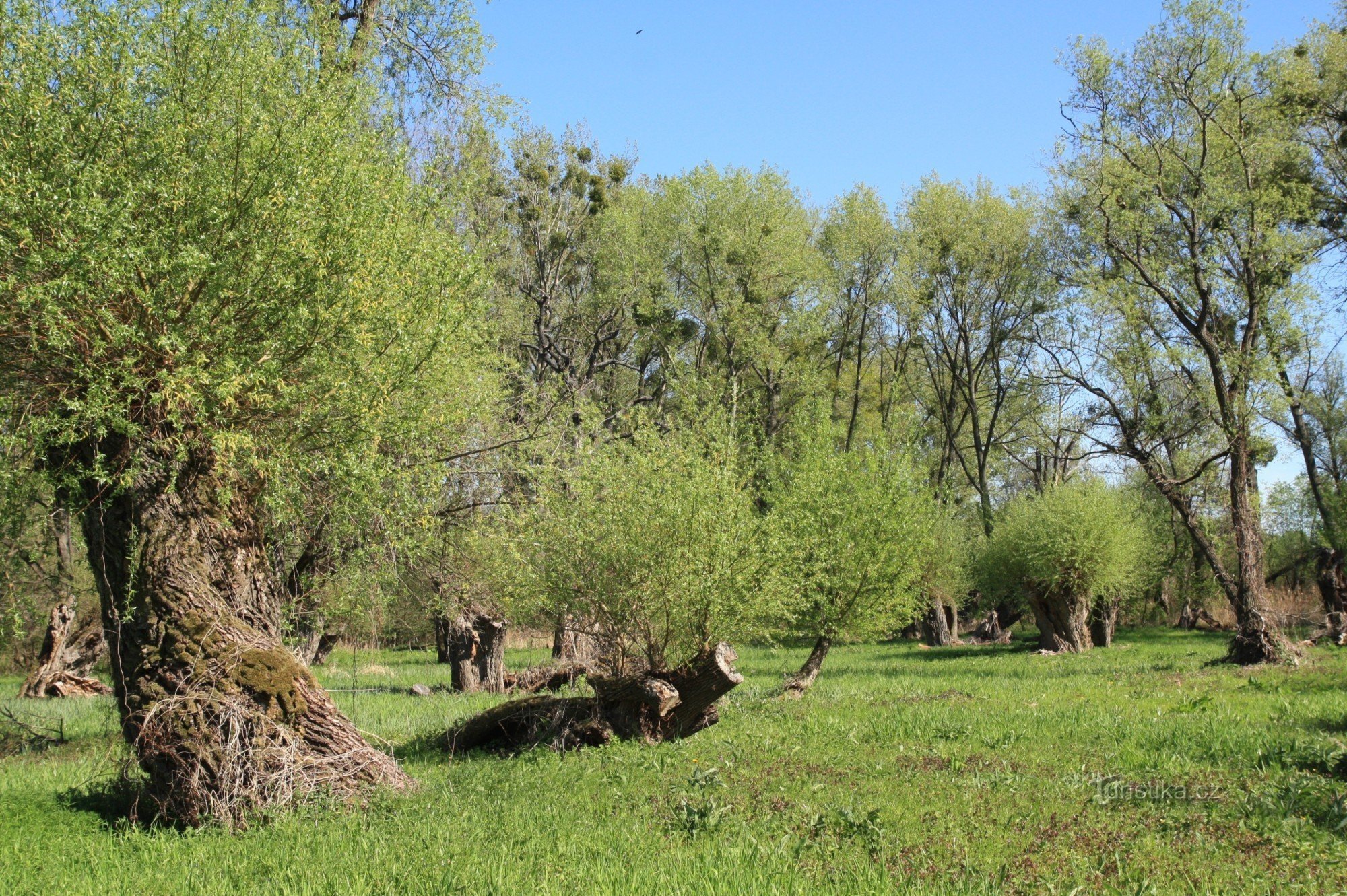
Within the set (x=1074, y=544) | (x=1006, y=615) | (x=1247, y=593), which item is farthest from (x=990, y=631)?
(x=1247, y=593)

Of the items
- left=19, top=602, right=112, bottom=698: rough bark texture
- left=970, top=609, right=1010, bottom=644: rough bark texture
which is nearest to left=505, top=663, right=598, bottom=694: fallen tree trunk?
left=19, top=602, right=112, bottom=698: rough bark texture

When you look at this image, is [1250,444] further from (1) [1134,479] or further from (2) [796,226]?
(1) [1134,479]

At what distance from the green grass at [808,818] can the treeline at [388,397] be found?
1188 mm

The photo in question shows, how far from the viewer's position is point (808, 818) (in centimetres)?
704

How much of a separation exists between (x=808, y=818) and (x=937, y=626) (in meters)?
34.0

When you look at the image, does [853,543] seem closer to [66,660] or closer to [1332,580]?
[66,660]

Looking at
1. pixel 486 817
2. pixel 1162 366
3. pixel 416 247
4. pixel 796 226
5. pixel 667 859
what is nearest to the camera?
pixel 667 859

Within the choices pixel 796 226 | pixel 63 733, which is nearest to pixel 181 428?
pixel 63 733

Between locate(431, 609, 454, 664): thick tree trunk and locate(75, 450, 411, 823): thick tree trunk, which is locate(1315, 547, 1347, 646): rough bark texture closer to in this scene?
locate(431, 609, 454, 664): thick tree trunk

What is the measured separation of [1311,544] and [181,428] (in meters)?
45.3

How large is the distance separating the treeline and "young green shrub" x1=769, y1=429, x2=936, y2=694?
90 millimetres

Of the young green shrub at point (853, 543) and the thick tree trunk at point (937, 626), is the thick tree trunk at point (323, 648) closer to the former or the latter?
the young green shrub at point (853, 543)

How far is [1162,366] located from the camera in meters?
24.2

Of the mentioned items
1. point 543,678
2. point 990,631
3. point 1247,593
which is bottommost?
point 990,631
